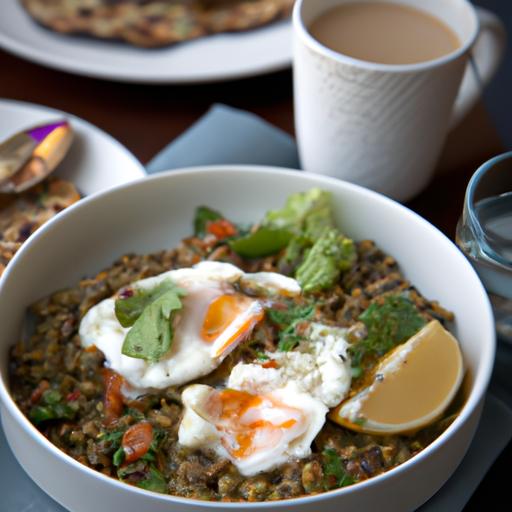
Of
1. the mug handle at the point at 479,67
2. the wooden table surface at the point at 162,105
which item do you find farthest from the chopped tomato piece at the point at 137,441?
the mug handle at the point at 479,67

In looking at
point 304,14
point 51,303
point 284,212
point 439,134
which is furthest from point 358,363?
point 304,14

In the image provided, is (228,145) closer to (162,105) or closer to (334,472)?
(162,105)

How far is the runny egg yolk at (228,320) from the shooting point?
1.48 metres

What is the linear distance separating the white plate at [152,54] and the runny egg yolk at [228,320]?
3.14ft

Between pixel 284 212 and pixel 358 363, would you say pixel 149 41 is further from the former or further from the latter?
pixel 358 363

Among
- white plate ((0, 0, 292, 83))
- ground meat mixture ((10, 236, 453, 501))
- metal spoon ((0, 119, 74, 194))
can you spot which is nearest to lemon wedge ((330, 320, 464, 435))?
ground meat mixture ((10, 236, 453, 501))

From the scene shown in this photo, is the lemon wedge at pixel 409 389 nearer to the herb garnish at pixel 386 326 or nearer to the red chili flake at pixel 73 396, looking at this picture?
the herb garnish at pixel 386 326

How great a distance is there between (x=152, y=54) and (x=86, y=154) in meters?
0.47

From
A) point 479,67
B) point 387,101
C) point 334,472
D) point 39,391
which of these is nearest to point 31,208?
point 39,391

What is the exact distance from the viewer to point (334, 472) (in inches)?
53.4

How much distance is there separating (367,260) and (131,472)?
0.67 meters

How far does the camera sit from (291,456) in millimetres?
1362

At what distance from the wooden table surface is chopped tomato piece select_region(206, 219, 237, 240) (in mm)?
506

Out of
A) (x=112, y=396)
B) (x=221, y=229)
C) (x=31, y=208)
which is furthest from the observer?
(x=31, y=208)
